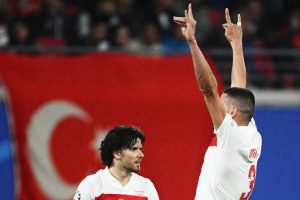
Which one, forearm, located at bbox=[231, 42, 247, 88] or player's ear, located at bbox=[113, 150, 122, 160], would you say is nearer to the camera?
player's ear, located at bbox=[113, 150, 122, 160]

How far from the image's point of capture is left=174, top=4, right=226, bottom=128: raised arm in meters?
6.21

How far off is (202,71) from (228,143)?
1.81 ft

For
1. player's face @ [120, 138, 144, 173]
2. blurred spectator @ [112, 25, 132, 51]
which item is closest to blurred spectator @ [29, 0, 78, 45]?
blurred spectator @ [112, 25, 132, 51]

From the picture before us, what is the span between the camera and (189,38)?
6.21 m

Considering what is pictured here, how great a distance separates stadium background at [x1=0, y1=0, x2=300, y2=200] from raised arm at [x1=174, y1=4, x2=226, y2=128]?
4.54 metres

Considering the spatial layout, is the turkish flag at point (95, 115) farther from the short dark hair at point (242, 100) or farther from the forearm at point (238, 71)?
the short dark hair at point (242, 100)

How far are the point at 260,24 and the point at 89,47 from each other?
2.63 metres

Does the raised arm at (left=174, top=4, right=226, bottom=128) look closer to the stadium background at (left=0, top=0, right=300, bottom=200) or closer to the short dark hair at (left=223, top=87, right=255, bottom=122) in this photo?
the short dark hair at (left=223, top=87, right=255, bottom=122)

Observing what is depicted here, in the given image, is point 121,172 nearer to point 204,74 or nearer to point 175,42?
point 204,74

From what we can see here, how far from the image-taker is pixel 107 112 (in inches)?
431

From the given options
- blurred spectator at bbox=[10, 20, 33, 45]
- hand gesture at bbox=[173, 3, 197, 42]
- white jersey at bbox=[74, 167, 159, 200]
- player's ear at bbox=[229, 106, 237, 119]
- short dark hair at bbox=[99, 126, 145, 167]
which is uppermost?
hand gesture at bbox=[173, 3, 197, 42]

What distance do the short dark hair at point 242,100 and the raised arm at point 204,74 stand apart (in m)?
0.22

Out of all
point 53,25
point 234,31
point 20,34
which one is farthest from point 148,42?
point 234,31

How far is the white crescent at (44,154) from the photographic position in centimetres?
1074
